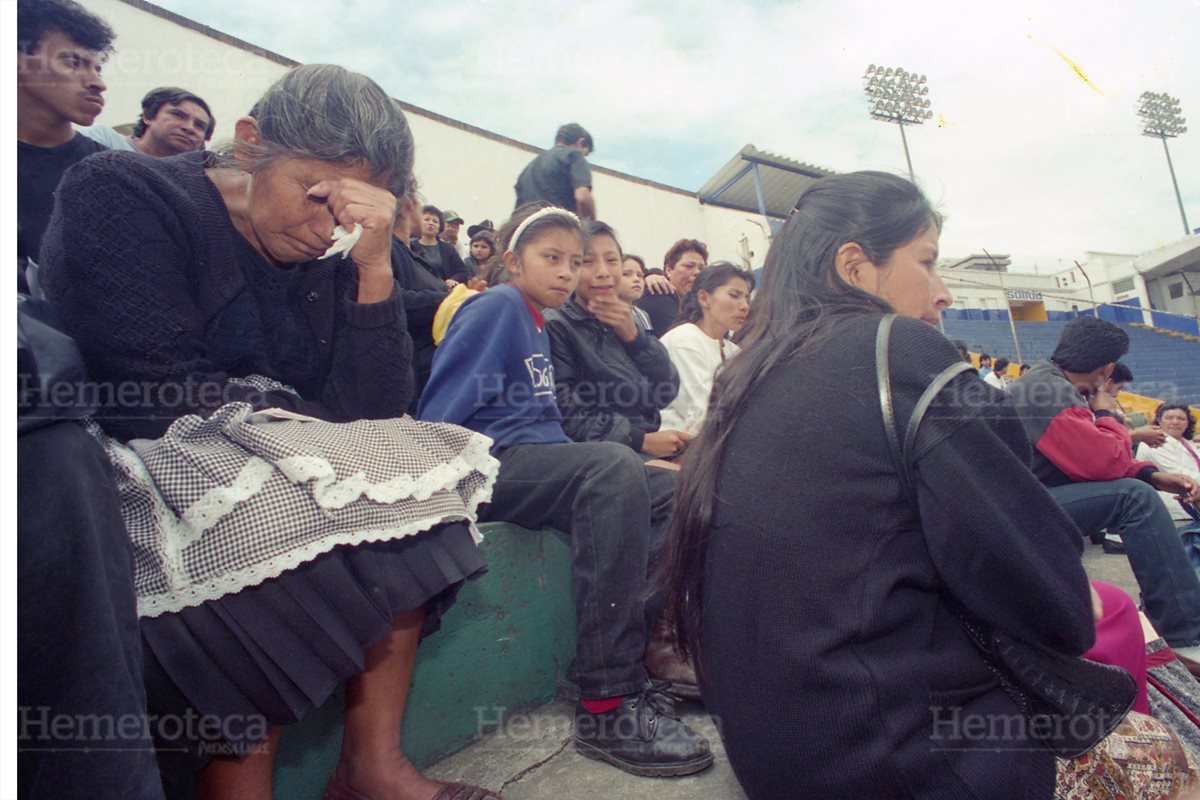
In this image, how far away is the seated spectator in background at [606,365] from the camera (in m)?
2.59

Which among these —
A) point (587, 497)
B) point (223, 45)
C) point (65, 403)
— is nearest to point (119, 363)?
point (65, 403)

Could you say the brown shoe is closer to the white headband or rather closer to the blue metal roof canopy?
the white headband

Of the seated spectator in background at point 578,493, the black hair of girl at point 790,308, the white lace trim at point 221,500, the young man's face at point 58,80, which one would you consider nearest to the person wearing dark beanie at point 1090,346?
the seated spectator in background at point 578,493

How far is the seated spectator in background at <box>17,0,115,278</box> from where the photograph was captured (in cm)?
180

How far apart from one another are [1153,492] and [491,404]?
110 inches

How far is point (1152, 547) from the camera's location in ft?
8.89

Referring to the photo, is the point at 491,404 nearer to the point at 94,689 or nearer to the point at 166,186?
the point at 166,186

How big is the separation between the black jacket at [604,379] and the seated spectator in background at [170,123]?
1.97 meters

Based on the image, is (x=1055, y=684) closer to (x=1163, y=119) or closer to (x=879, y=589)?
(x=879, y=589)

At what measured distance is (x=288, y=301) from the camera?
1.44 m

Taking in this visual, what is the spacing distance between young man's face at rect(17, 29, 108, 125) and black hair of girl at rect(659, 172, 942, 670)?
1940 millimetres

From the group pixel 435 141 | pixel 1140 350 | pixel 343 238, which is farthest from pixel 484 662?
pixel 1140 350

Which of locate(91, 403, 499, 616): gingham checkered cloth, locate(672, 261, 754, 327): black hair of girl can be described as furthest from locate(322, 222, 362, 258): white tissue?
→ locate(672, 261, 754, 327): black hair of girl

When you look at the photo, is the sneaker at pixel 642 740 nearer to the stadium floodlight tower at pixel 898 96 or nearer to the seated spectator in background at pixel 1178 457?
the seated spectator in background at pixel 1178 457
